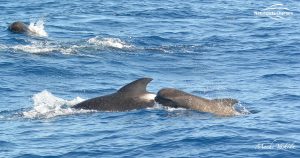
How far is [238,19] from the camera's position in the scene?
4316cm

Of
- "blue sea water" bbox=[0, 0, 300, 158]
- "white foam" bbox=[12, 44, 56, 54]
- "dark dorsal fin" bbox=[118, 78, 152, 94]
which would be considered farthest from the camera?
"white foam" bbox=[12, 44, 56, 54]

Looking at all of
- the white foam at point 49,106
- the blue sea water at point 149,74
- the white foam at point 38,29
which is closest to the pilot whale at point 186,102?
the blue sea water at point 149,74

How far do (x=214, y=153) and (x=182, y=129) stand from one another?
7.22ft

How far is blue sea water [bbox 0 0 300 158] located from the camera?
18250mm

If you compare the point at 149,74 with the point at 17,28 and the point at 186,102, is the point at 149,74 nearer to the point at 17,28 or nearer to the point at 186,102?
the point at 186,102

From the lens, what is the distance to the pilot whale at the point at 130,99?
21453 millimetres

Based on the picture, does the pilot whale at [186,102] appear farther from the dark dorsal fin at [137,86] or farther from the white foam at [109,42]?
the white foam at [109,42]

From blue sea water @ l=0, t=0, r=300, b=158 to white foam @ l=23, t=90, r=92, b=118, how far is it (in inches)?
2.1

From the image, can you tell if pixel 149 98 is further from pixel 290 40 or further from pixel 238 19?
pixel 238 19

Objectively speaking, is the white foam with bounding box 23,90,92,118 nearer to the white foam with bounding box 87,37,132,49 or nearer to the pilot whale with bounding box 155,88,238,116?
the pilot whale with bounding box 155,88,238,116

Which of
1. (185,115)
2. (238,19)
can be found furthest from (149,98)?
(238,19)

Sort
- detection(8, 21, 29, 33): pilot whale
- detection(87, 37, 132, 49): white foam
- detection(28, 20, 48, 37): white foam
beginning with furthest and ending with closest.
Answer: detection(28, 20, 48, 37): white foam < detection(8, 21, 29, 33): pilot whale < detection(87, 37, 132, 49): white foam

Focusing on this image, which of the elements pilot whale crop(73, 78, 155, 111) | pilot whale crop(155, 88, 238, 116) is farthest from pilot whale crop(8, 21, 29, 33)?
pilot whale crop(155, 88, 238, 116)

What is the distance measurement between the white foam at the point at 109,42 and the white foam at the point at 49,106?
32.2 feet
